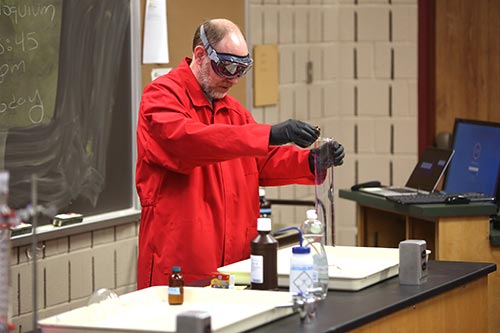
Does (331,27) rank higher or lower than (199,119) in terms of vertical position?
higher

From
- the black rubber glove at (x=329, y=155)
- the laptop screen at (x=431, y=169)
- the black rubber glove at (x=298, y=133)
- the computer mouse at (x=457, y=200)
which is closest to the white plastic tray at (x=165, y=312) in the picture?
the black rubber glove at (x=298, y=133)

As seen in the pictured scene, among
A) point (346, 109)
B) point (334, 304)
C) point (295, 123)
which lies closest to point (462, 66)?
point (346, 109)

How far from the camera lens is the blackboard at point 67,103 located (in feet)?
13.3

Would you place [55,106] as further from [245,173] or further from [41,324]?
[41,324]

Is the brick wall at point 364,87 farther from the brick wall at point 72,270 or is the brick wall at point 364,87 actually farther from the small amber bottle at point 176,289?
the small amber bottle at point 176,289

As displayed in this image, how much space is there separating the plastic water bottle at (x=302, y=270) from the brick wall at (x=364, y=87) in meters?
3.43

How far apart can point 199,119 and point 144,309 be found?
3.26 feet

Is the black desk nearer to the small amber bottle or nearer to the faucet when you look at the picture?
the faucet

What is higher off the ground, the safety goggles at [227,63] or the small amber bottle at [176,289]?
the safety goggles at [227,63]

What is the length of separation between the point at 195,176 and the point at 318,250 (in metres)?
0.73

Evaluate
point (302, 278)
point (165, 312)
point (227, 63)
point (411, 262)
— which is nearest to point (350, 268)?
point (411, 262)

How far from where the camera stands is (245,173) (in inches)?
Answer: 148

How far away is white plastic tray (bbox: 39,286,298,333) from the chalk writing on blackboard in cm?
139

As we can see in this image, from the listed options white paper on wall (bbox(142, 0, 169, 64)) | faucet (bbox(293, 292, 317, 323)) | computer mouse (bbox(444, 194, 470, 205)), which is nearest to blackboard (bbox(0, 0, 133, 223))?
white paper on wall (bbox(142, 0, 169, 64))
